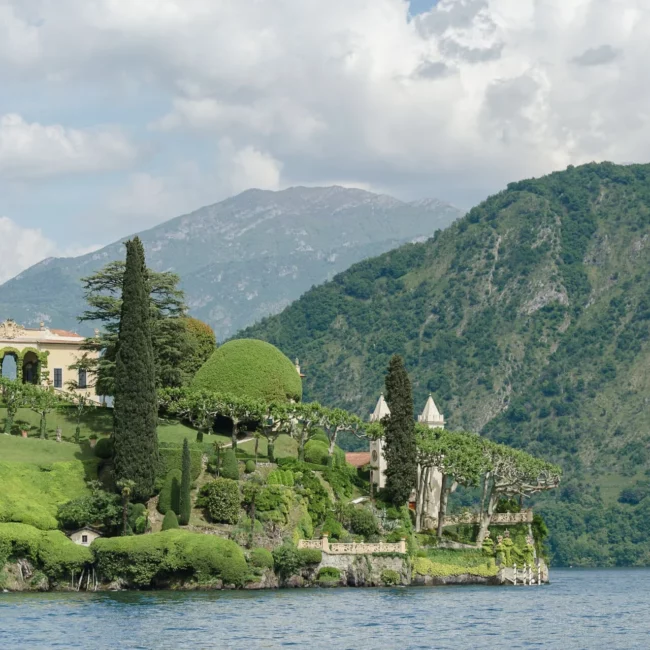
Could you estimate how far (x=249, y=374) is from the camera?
113188 millimetres

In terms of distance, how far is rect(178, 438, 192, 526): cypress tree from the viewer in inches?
3602

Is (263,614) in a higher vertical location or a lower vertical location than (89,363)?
lower

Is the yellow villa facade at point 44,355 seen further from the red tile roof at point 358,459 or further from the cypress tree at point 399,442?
the cypress tree at point 399,442

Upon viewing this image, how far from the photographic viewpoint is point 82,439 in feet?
349

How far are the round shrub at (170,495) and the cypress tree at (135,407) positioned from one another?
0.86 metres

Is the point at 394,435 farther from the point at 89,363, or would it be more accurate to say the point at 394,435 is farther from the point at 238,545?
the point at 89,363

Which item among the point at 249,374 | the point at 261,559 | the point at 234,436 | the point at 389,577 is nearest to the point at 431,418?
the point at 249,374

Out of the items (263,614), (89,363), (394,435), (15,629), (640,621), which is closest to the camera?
(15,629)

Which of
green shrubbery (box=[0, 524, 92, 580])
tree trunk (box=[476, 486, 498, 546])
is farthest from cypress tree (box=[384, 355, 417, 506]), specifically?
green shrubbery (box=[0, 524, 92, 580])

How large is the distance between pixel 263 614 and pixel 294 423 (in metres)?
Answer: 39.8

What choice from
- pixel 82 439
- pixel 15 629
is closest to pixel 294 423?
pixel 82 439

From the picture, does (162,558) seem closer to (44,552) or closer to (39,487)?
(44,552)

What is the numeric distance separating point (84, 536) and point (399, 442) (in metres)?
25.8

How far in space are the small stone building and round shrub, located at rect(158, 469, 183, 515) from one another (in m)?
5.07
